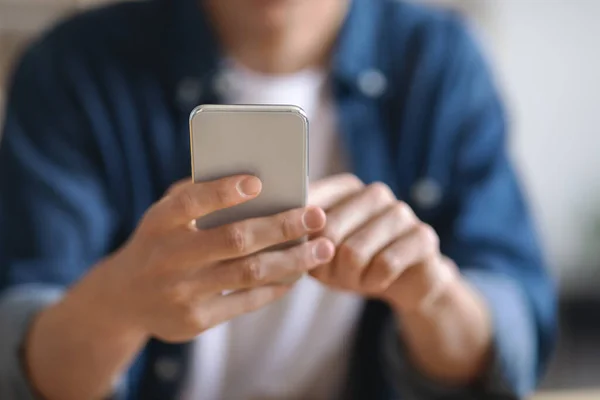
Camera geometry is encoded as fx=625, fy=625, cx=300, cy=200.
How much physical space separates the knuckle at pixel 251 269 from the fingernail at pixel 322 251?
3 cm

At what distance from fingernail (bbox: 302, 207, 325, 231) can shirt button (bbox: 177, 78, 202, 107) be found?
0.26m

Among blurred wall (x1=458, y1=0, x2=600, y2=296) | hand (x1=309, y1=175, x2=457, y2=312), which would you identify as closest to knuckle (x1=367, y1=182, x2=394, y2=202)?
hand (x1=309, y1=175, x2=457, y2=312)

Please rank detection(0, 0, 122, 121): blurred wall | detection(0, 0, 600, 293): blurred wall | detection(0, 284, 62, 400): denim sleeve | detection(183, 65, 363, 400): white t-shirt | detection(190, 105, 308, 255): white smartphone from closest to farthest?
detection(190, 105, 308, 255): white smartphone, detection(0, 284, 62, 400): denim sleeve, detection(183, 65, 363, 400): white t-shirt, detection(0, 0, 122, 121): blurred wall, detection(0, 0, 600, 293): blurred wall

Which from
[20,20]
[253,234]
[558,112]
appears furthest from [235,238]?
[558,112]

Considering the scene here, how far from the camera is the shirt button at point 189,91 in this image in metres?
0.53

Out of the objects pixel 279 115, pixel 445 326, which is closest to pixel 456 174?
pixel 445 326

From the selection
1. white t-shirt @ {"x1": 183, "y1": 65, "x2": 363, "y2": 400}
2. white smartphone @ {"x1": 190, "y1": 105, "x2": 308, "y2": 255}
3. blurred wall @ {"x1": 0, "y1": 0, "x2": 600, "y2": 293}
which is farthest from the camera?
blurred wall @ {"x1": 0, "y1": 0, "x2": 600, "y2": 293}

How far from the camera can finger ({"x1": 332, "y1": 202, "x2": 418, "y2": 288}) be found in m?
0.33

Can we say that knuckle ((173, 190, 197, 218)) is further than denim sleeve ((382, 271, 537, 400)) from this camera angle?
No

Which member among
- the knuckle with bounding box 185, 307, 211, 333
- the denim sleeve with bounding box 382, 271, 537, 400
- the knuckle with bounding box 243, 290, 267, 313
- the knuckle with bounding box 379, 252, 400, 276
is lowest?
the denim sleeve with bounding box 382, 271, 537, 400

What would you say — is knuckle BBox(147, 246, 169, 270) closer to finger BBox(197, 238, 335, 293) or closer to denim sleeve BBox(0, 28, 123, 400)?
finger BBox(197, 238, 335, 293)

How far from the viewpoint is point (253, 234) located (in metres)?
0.30

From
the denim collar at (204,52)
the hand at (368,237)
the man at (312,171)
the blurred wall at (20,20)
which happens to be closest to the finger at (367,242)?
the hand at (368,237)

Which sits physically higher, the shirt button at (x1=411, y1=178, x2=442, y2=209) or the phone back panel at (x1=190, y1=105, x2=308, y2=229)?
the phone back panel at (x1=190, y1=105, x2=308, y2=229)
